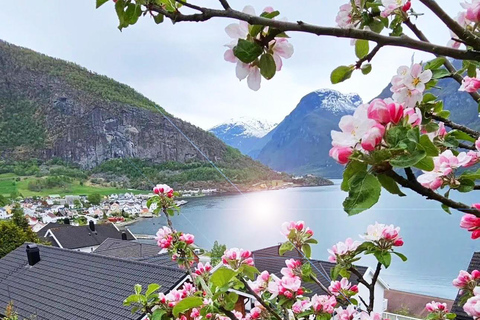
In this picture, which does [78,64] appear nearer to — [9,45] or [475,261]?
[9,45]

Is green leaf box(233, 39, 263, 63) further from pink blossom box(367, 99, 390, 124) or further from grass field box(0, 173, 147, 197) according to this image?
grass field box(0, 173, 147, 197)

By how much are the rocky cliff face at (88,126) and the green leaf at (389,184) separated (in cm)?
2021

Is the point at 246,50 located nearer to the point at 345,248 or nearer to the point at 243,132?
the point at 345,248

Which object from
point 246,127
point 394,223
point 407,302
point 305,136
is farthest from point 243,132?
point 394,223

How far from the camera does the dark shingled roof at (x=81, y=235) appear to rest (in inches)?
567

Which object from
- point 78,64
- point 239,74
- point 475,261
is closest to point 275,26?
point 239,74

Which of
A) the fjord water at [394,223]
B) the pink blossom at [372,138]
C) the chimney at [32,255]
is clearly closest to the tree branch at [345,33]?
the pink blossom at [372,138]

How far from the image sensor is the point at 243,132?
22.4 metres

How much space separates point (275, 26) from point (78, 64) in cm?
4177

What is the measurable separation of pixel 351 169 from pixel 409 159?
2.1 inches

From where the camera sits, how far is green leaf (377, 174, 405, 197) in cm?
34

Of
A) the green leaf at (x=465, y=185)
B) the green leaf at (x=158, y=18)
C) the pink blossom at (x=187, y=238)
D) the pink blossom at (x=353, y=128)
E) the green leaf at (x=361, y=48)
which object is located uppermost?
the green leaf at (x=158, y=18)

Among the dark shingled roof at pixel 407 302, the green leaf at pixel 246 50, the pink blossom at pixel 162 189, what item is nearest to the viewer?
the green leaf at pixel 246 50

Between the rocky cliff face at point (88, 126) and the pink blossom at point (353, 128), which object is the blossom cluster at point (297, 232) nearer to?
the pink blossom at point (353, 128)
